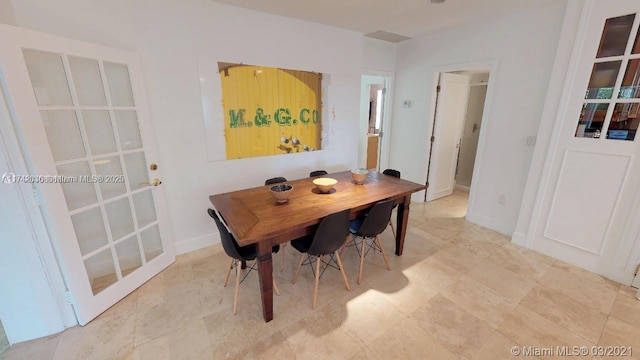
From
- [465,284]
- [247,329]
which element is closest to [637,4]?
[465,284]

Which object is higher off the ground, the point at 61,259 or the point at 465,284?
the point at 61,259

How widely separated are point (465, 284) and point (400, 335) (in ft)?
3.03

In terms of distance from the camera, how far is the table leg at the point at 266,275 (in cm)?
167

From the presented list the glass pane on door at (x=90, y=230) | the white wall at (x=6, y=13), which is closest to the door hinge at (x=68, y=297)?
the glass pane on door at (x=90, y=230)

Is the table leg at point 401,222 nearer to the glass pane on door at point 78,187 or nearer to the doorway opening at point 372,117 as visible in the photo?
the doorway opening at point 372,117

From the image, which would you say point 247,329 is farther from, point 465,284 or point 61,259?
point 465,284

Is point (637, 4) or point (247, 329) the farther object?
point (637, 4)

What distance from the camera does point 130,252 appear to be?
2.21 meters

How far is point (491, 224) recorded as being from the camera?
3.30 m

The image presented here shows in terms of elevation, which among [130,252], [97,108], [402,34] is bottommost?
[130,252]

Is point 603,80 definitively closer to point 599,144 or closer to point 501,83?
point 599,144

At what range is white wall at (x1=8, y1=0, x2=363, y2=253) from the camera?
195cm

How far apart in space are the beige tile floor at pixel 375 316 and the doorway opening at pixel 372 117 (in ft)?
8.34

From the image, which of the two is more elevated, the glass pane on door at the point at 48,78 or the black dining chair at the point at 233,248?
the glass pane on door at the point at 48,78
